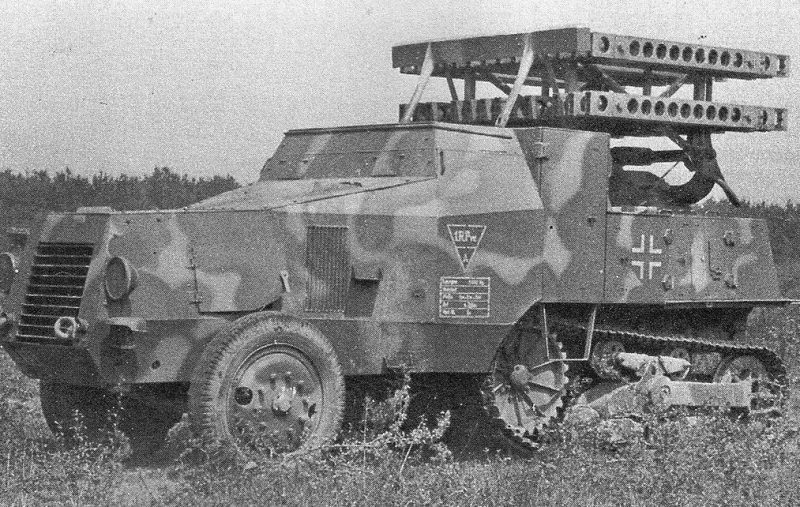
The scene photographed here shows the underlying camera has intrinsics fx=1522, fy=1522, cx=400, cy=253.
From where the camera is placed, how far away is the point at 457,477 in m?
8.42

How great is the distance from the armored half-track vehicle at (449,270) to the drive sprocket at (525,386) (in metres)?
0.02

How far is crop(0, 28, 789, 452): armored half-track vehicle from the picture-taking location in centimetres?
965

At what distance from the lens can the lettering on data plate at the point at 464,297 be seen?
35.1 feet

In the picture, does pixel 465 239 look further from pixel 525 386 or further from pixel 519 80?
pixel 519 80

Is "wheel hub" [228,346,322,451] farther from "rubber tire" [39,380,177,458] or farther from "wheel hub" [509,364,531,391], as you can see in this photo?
"wheel hub" [509,364,531,391]

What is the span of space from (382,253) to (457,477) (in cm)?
251

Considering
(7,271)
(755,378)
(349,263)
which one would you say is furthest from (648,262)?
(7,271)

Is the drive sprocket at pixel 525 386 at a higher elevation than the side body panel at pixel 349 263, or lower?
lower

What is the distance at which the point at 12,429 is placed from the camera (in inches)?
413

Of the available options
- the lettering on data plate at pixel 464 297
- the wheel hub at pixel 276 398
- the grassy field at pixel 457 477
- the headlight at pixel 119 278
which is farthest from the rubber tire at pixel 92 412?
the lettering on data plate at pixel 464 297

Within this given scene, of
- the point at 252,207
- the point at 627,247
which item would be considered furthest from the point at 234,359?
the point at 627,247

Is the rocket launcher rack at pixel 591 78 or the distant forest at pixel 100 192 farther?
the distant forest at pixel 100 192

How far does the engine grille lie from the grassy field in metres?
0.82

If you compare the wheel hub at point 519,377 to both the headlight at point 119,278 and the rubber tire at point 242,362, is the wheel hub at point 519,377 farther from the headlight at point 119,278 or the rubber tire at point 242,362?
the headlight at point 119,278
